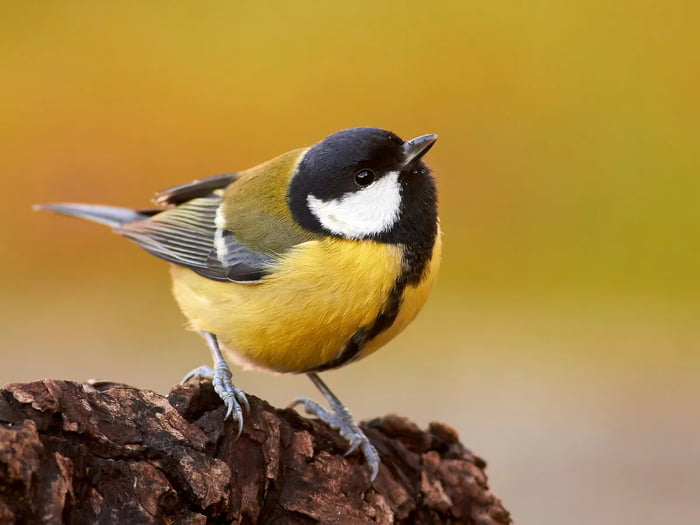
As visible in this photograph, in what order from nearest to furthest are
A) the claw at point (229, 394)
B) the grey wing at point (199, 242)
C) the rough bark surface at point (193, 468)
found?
the rough bark surface at point (193, 468), the claw at point (229, 394), the grey wing at point (199, 242)

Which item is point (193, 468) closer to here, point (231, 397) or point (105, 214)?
point (231, 397)

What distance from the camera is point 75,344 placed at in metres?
4.36

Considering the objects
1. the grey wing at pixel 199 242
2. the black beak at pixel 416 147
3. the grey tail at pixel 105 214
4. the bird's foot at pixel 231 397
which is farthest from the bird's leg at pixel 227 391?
the grey tail at pixel 105 214

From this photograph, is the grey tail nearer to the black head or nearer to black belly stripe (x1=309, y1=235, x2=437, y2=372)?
the black head

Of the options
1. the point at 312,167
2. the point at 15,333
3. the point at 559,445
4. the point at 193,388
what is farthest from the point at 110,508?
the point at 15,333

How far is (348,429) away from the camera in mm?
2029

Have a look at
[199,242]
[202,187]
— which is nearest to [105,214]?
[202,187]

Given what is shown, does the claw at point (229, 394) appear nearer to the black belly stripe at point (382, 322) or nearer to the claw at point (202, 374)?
the claw at point (202, 374)

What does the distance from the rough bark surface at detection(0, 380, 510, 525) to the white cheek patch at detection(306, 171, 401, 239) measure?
1.54 ft

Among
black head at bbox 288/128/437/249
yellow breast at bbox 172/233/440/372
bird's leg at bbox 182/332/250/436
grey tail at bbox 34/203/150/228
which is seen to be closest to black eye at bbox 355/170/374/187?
black head at bbox 288/128/437/249

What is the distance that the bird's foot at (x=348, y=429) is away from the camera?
6.35 ft

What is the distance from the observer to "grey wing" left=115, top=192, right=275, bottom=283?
216 centimetres

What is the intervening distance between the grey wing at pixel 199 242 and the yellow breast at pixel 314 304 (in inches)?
2.3

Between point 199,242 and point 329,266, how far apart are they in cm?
54
